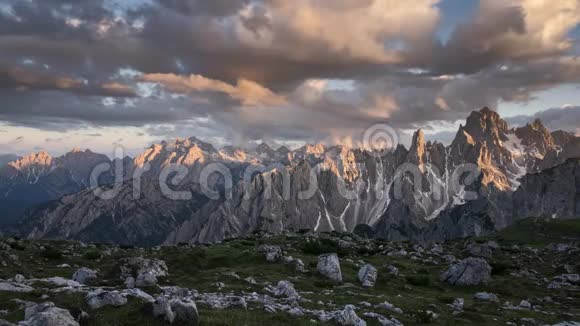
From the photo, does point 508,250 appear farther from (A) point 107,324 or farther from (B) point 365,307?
(A) point 107,324

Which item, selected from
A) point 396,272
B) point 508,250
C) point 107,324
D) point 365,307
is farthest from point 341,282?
point 508,250

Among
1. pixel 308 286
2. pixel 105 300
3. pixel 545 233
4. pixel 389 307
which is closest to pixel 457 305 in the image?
pixel 389 307

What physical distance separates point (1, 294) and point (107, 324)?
46.2 ft

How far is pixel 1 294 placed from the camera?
29.7 m

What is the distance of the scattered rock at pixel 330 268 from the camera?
5019 cm

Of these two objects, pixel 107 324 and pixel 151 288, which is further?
pixel 151 288

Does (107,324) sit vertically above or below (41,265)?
above

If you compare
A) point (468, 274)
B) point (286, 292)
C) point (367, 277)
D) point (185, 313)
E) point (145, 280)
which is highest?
A: point (185, 313)

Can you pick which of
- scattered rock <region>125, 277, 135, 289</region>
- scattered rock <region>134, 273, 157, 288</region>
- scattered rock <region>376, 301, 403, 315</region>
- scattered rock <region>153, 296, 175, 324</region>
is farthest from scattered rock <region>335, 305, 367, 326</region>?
scattered rock <region>125, 277, 135, 289</region>

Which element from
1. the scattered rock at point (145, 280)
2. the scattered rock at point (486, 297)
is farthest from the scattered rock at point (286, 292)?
the scattered rock at point (486, 297)

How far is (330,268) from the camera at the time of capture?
51156mm

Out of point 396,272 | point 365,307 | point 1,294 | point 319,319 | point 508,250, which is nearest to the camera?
point 319,319

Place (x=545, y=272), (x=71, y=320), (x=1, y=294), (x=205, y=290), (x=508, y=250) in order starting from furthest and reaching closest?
(x=508, y=250), (x=545, y=272), (x=205, y=290), (x=1, y=294), (x=71, y=320)

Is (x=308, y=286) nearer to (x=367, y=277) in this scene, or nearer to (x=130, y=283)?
(x=367, y=277)
